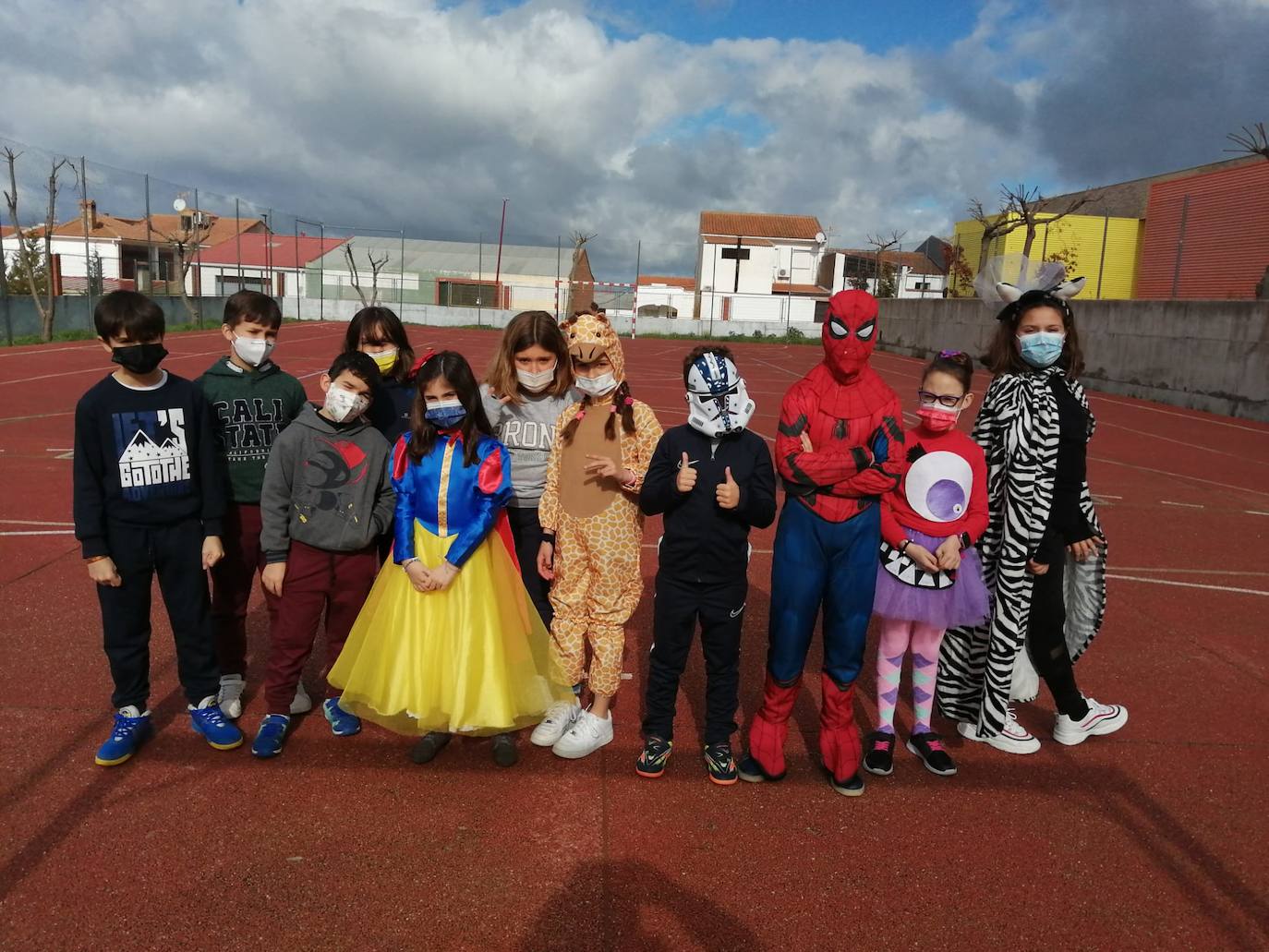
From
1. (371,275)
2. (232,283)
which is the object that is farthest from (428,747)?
(232,283)

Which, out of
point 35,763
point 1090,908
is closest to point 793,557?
point 1090,908

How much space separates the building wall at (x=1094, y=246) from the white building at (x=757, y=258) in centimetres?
2300

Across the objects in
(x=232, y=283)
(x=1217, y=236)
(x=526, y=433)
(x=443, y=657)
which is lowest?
(x=443, y=657)

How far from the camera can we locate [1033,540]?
11.8ft

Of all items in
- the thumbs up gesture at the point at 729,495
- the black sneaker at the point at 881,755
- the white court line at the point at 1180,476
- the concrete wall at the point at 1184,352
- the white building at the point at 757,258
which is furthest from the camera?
the white building at the point at 757,258

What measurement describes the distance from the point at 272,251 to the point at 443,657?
59.6m

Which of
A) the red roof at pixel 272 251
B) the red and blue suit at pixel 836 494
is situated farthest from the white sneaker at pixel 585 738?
the red roof at pixel 272 251

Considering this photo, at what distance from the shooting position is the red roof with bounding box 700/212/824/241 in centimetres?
6141

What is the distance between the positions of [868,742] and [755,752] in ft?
2.00

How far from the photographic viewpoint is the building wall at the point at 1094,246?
29.4m

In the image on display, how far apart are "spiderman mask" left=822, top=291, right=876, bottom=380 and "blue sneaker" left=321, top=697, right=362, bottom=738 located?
256 cm

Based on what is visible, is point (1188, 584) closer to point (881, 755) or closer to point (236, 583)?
point (881, 755)

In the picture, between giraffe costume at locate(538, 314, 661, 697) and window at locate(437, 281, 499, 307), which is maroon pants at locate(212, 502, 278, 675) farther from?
window at locate(437, 281, 499, 307)

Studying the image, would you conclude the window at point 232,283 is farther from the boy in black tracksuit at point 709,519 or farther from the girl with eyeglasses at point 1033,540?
the girl with eyeglasses at point 1033,540
